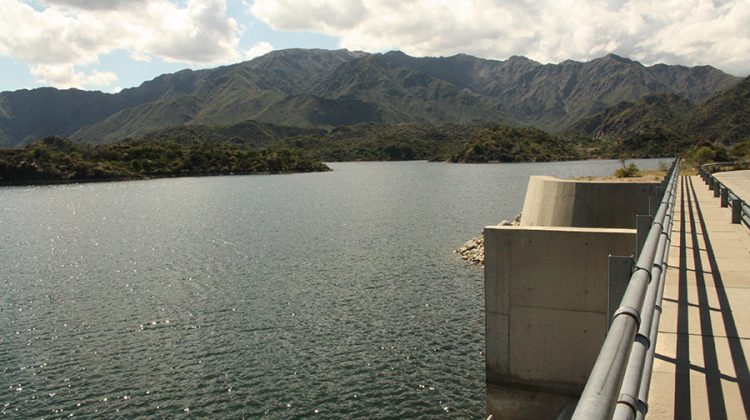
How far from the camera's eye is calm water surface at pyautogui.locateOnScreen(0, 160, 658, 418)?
15.6 m

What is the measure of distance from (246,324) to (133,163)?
16457 centimetres

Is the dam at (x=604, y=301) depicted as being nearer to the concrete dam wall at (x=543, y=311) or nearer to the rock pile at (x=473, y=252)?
the concrete dam wall at (x=543, y=311)

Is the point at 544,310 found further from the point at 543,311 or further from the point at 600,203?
the point at 600,203

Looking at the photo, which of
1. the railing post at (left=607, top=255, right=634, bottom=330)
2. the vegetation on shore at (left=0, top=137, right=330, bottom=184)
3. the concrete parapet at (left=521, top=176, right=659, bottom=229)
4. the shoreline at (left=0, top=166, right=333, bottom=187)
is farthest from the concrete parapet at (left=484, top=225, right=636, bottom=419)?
the vegetation on shore at (left=0, top=137, right=330, bottom=184)

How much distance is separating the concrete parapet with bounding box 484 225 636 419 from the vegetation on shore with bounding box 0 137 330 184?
167319mm

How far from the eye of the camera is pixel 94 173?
156125mm

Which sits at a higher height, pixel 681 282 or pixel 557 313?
pixel 681 282

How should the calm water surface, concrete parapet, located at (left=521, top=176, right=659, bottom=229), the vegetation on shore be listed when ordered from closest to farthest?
concrete parapet, located at (left=521, top=176, right=659, bottom=229) → the calm water surface → the vegetation on shore

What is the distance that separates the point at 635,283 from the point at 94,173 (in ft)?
576

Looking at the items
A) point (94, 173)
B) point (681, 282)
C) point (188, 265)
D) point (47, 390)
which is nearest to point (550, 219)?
point (681, 282)

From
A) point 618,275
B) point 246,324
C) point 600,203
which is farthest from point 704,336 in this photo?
point 246,324

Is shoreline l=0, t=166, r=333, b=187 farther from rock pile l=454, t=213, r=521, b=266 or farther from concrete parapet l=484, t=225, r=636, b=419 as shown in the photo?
concrete parapet l=484, t=225, r=636, b=419

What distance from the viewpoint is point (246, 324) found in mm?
22062

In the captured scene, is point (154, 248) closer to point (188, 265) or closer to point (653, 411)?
point (188, 265)
